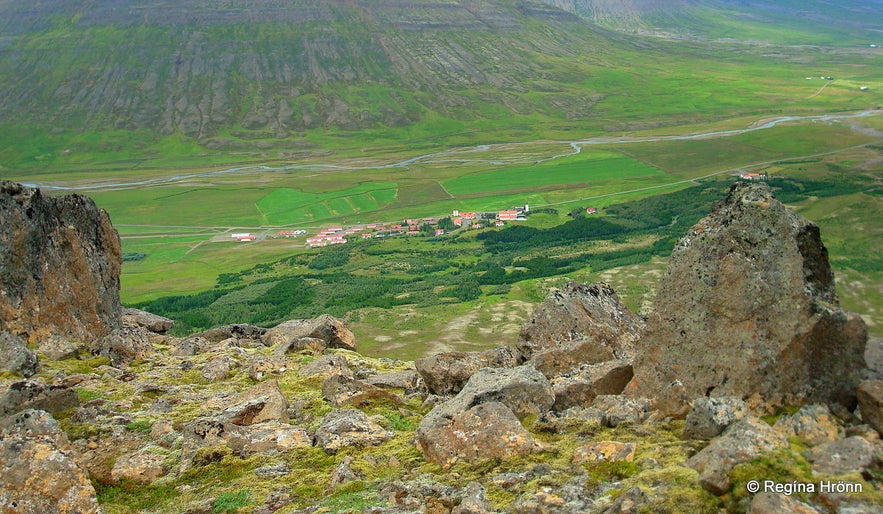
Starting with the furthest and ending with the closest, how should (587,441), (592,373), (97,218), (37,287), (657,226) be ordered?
(657,226) → (97,218) → (37,287) → (592,373) → (587,441)

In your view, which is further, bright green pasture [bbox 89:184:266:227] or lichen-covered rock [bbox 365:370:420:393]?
bright green pasture [bbox 89:184:266:227]

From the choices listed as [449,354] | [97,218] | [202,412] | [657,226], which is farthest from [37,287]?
[657,226]

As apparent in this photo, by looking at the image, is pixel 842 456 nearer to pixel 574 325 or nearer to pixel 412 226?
pixel 574 325

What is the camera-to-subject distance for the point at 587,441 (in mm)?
14539

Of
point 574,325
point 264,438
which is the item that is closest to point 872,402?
point 574,325

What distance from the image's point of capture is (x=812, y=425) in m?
12.5

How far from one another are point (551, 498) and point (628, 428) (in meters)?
3.28

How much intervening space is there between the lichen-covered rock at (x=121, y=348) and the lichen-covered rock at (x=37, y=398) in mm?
5807

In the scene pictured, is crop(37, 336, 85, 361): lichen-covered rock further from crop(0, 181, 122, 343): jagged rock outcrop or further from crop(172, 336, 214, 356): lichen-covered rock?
crop(172, 336, 214, 356): lichen-covered rock

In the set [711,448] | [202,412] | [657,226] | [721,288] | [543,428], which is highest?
[721,288]

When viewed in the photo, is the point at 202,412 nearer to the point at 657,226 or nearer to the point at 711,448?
the point at 711,448

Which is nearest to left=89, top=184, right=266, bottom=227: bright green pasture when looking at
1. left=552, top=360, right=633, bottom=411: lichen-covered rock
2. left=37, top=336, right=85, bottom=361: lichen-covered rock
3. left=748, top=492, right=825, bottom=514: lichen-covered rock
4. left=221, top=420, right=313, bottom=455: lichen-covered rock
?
left=37, top=336, right=85, bottom=361: lichen-covered rock

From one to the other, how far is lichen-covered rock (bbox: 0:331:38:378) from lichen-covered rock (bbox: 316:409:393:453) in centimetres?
1020

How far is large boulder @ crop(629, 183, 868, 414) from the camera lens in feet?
44.9
